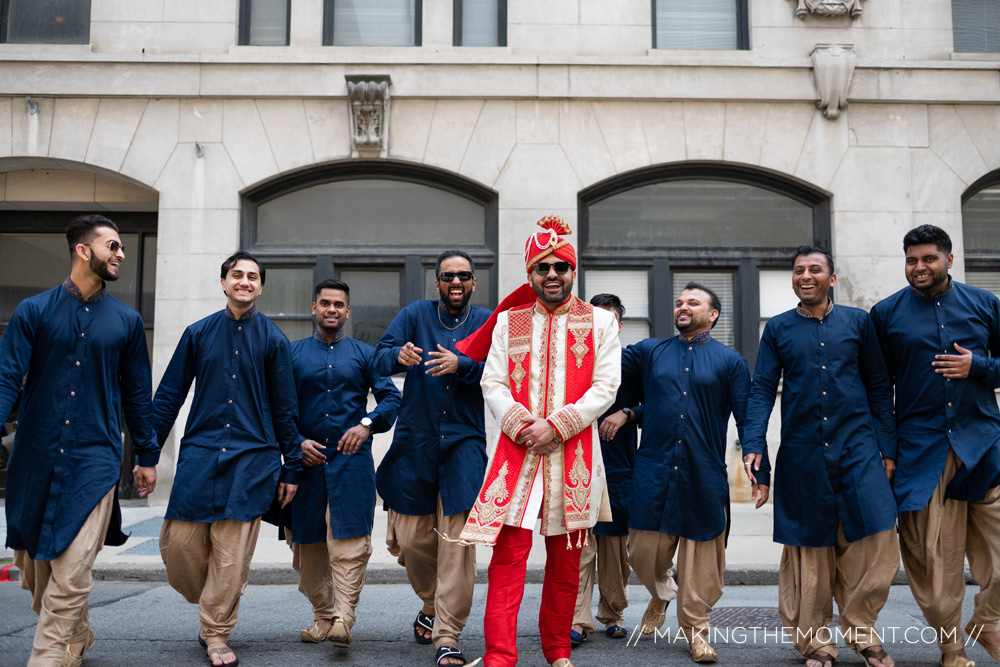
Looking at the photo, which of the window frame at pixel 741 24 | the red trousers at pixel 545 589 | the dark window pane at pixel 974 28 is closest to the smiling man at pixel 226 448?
the red trousers at pixel 545 589

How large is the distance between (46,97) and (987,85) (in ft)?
41.4

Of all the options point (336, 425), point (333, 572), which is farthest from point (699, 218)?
point (333, 572)

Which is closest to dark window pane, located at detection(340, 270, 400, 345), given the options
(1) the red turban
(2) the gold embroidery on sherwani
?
(1) the red turban

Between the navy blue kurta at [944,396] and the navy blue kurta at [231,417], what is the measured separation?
3.70 metres

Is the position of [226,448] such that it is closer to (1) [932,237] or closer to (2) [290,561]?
(2) [290,561]

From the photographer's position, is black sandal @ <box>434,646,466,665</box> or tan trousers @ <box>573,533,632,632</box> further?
tan trousers @ <box>573,533,632,632</box>

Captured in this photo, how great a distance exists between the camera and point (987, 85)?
39.9 feet

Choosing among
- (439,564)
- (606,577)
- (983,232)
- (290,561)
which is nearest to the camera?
(439,564)

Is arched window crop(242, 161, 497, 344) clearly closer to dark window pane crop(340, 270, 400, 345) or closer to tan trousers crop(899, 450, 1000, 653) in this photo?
dark window pane crop(340, 270, 400, 345)

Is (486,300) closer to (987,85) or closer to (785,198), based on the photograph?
(785,198)

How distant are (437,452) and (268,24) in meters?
8.95

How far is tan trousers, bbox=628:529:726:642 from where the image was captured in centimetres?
548

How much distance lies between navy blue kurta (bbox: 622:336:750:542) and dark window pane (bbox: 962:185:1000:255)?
8503 mm

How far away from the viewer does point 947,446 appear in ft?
17.0
